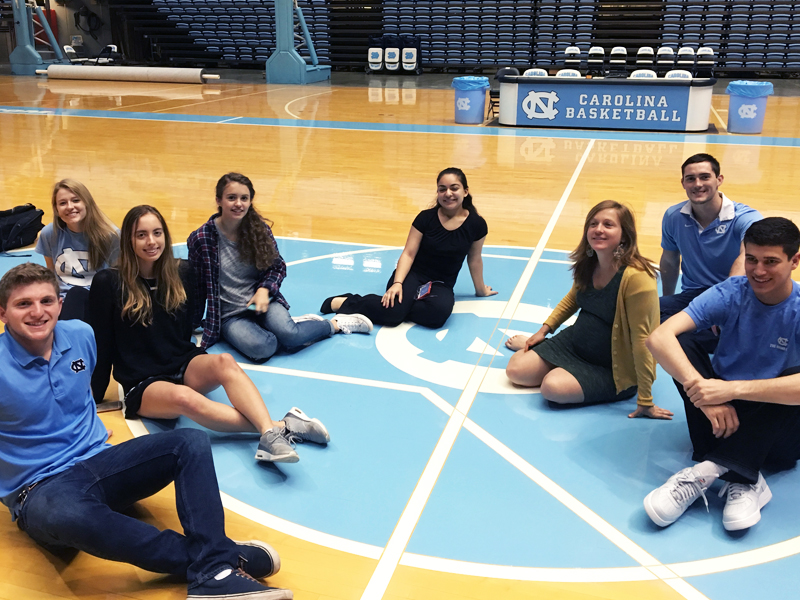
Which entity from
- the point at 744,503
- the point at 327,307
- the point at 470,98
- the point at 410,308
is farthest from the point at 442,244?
the point at 470,98

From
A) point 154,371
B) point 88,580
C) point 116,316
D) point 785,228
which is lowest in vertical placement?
point 88,580

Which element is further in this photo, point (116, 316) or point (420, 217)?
point (420, 217)

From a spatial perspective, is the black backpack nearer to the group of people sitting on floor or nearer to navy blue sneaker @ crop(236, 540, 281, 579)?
the group of people sitting on floor

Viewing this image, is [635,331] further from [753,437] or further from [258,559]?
[258,559]

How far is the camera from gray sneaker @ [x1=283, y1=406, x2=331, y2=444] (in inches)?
134

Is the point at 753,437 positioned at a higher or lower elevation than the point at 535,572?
higher

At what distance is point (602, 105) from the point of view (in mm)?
12938

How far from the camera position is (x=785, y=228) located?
2830mm

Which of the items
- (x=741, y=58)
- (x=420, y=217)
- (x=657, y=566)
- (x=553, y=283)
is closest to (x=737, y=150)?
(x=553, y=283)

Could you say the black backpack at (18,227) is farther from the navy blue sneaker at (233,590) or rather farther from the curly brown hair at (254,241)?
the navy blue sneaker at (233,590)

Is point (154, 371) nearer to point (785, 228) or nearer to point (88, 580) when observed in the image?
point (88, 580)

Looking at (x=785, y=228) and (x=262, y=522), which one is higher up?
(x=785, y=228)

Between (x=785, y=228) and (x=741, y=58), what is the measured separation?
20.9 m

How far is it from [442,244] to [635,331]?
1750 mm
